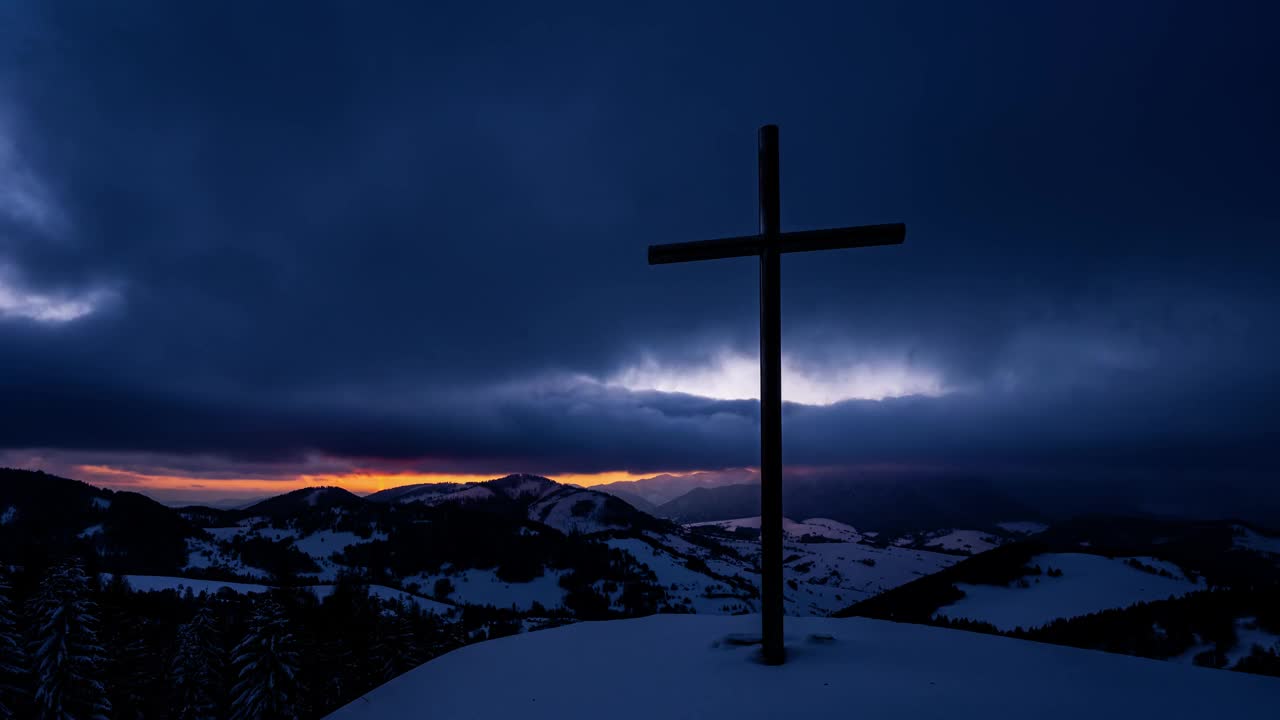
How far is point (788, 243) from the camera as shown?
8391 mm

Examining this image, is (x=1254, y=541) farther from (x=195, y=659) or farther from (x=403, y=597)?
(x=403, y=597)

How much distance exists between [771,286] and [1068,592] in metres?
31.7

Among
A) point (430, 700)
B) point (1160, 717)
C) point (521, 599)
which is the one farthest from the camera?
point (521, 599)

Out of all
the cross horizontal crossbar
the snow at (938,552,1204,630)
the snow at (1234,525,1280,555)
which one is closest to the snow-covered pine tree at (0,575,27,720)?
the cross horizontal crossbar

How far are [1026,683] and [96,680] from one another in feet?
131

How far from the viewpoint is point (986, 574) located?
32312mm

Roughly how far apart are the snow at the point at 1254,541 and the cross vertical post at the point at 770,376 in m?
163

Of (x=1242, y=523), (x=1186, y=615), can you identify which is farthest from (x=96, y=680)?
(x=1242, y=523)

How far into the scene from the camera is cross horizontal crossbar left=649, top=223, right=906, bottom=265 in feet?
26.8

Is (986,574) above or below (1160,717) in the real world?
below

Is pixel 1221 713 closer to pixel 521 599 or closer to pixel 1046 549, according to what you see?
pixel 1046 549

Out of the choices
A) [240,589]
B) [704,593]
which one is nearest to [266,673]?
[704,593]

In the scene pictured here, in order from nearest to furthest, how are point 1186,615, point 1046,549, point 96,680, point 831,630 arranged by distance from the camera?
point 831,630, point 1186,615, point 96,680, point 1046,549

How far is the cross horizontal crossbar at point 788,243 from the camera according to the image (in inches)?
321
